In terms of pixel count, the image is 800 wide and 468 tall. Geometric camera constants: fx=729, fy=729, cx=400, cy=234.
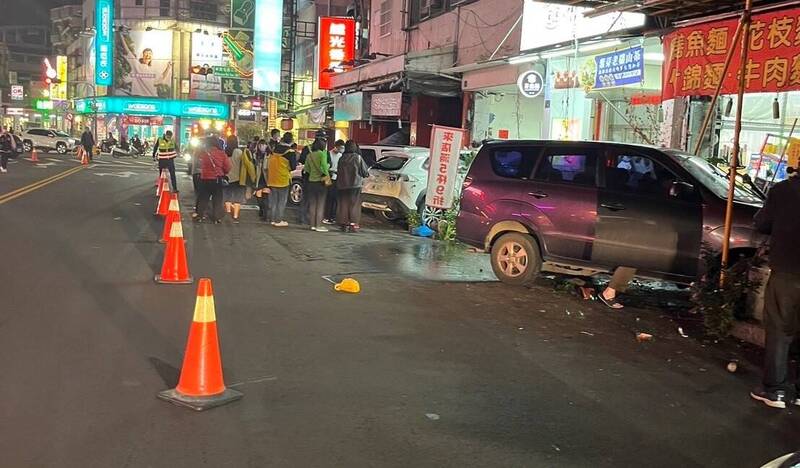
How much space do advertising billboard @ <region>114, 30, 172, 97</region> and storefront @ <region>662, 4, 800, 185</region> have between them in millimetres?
55921

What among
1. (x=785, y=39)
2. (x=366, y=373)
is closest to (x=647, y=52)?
(x=785, y=39)

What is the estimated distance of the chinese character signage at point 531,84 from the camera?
15.7m

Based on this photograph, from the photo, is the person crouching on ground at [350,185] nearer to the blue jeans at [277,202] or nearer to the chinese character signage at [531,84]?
the blue jeans at [277,202]

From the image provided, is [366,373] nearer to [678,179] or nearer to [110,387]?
[110,387]

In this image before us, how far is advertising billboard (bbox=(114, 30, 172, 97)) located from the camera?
199ft

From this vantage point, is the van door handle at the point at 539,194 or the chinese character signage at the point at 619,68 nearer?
the van door handle at the point at 539,194

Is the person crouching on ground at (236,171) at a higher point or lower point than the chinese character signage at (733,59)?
lower

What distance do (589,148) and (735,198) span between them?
5.96ft

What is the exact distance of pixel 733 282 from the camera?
7.15m

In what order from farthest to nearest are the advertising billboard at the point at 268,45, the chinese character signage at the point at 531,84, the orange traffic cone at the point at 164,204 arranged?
the advertising billboard at the point at 268,45
the chinese character signage at the point at 531,84
the orange traffic cone at the point at 164,204

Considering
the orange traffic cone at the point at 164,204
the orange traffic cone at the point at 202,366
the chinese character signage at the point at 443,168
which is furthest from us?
the orange traffic cone at the point at 164,204

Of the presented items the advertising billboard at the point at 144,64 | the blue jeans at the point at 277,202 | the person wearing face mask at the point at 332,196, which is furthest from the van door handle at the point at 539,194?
the advertising billboard at the point at 144,64

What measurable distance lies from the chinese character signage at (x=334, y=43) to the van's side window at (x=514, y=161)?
74.0 feet

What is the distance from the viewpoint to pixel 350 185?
566 inches
